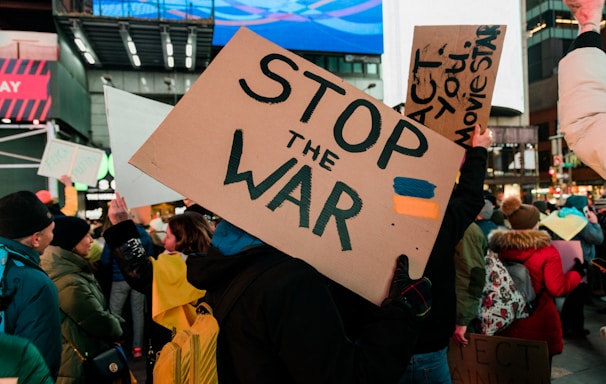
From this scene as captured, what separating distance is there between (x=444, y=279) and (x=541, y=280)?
2.06 metres

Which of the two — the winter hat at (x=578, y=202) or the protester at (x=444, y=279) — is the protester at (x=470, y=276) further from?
the winter hat at (x=578, y=202)

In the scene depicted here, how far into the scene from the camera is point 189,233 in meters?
3.42

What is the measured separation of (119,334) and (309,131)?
2.38m

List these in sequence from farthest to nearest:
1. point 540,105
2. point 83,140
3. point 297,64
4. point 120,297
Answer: point 540,105
point 83,140
point 120,297
point 297,64

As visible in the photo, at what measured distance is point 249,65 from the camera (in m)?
1.71

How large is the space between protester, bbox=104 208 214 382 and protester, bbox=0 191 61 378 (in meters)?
0.50

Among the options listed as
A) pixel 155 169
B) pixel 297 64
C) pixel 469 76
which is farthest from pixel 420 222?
pixel 469 76

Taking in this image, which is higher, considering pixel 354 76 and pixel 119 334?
pixel 354 76

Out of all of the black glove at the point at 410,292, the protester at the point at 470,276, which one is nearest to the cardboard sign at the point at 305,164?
the black glove at the point at 410,292

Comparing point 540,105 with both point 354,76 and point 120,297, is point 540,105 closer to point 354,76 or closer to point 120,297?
point 354,76

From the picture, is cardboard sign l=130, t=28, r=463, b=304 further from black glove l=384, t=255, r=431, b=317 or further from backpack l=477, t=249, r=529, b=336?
backpack l=477, t=249, r=529, b=336

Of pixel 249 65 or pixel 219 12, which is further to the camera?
pixel 219 12

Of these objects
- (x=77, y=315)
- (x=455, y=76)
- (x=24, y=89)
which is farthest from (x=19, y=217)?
(x=24, y=89)

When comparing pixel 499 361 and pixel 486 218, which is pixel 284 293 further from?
pixel 486 218
